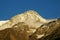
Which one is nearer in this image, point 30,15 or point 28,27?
point 28,27

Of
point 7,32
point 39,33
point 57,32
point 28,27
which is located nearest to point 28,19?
point 28,27

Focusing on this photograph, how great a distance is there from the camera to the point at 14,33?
33250 millimetres

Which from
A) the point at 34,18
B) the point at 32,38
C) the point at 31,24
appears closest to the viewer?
the point at 32,38

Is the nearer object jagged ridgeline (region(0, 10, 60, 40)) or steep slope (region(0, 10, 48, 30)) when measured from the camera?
jagged ridgeline (region(0, 10, 60, 40))

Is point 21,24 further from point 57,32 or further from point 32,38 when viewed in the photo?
point 57,32

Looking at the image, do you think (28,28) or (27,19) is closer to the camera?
(28,28)

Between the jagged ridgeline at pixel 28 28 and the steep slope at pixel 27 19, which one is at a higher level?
the steep slope at pixel 27 19

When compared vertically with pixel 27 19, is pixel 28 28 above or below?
below

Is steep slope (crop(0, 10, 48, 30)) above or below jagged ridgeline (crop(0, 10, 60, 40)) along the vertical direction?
above

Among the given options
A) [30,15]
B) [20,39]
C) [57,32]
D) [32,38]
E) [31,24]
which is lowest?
[57,32]

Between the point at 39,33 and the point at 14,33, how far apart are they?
17.5 ft

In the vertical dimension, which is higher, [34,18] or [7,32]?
[34,18]

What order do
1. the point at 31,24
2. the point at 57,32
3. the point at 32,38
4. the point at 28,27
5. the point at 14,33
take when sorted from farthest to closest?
the point at 31,24, the point at 28,27, the point at 14,33, the point at 32,38, the point at 57,32

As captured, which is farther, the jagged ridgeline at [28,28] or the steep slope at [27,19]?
the steep slope at [27,19]
